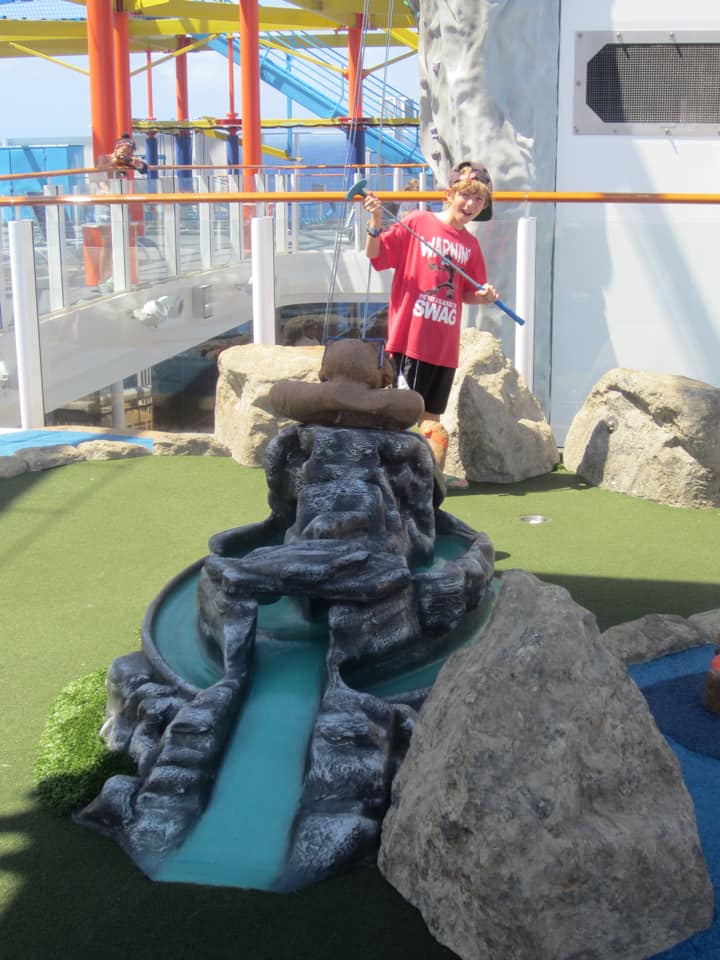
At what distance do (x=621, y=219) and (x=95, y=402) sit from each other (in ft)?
16.6

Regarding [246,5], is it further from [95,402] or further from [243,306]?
[243,306]

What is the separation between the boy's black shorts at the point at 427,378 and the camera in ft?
18.2

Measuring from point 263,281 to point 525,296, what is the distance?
1.83 m

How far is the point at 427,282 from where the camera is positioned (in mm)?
5402

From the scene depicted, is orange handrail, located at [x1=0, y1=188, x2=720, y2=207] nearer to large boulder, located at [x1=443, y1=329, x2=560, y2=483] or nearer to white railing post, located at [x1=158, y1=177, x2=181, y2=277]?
white railing post, located at [x1=158, y1=177, x2=181, y2=277]

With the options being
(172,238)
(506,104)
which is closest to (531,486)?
(506,104)

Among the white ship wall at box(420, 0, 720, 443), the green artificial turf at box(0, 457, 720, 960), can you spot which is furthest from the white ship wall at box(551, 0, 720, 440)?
the green artificial turf at box(0, 457, 720, 960)

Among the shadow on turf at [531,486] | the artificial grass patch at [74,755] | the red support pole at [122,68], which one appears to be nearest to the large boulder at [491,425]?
the shadow on turf at [531,486]

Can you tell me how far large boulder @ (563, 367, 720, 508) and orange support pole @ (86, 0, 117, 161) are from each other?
1325 cm

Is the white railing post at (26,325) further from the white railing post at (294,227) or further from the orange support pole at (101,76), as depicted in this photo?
the orange support pole at (101,76)

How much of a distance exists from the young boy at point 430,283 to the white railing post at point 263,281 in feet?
8.07

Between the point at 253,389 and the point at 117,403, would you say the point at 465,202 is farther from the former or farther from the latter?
the point at 117,403

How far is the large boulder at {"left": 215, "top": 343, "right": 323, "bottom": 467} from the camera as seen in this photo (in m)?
6.92

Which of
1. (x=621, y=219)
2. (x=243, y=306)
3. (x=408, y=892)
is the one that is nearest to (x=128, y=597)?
(x=408, y=892)
